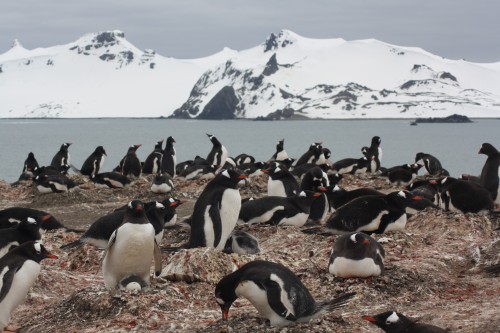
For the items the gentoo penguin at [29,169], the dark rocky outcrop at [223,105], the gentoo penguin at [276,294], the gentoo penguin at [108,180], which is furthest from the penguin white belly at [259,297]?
the dark rocky outcrop at [223,105]

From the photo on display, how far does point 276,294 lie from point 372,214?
11.9ft

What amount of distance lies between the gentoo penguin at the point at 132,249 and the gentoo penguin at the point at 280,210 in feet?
12.1

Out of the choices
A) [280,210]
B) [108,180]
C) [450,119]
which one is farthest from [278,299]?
[450,119]

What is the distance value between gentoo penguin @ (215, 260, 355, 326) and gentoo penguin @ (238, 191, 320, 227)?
4.64 metres

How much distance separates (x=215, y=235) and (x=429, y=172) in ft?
41.7

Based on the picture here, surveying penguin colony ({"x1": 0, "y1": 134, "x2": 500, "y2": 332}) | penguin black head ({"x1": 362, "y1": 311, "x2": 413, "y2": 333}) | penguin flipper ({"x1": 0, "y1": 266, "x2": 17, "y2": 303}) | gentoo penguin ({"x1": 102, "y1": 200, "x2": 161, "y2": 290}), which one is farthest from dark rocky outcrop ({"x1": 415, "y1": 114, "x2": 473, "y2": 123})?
penguin black head ({"x1": 362, "y1": 311, "x2": 413, "y2": 333})

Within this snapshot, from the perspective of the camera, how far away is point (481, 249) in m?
8.91

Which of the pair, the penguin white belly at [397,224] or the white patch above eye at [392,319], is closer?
the white patch above eye at [392,319]

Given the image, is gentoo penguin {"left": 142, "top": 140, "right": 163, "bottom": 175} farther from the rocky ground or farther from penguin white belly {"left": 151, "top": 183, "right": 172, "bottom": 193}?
the rocky ground

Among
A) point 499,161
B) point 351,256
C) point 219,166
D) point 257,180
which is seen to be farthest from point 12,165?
point 351,256

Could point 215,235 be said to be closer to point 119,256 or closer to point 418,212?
point 119,256

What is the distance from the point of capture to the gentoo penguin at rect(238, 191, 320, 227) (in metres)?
10.6

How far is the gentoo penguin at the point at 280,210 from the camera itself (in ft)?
34.8

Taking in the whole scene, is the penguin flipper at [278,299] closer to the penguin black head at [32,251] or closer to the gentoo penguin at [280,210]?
the penguin black head at [32,251]
